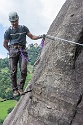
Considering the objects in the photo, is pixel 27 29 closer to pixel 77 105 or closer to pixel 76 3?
pixel 76 3

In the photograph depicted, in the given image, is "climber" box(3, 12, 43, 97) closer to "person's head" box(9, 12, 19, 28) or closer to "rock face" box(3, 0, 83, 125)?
"person's head" box(9, 12, 19, 28)

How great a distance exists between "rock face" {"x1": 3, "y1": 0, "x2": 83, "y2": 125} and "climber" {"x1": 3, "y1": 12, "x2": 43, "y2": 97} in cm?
67

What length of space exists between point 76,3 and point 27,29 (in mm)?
2366

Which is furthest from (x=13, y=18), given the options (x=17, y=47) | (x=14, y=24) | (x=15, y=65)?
(x=15, y=65)

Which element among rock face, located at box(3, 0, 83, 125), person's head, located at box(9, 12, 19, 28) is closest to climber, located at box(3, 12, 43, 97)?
person's head, located at box(9, 12, 19, 28)

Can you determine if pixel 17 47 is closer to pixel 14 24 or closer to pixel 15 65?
pixel 15 65

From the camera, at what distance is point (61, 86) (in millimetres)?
10125

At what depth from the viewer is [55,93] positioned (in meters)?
10.1

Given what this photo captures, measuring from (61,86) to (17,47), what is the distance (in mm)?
2355

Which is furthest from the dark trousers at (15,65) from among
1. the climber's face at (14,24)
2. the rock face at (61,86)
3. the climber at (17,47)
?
the climber's face at (14,24)

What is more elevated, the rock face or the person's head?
the person's head

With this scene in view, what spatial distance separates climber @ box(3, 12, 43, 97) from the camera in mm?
11133

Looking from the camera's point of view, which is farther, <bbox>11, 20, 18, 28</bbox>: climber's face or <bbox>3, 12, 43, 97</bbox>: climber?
<bbox>3, 12, 43, 97</bbox>: climber

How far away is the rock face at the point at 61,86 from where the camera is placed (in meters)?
9.80
